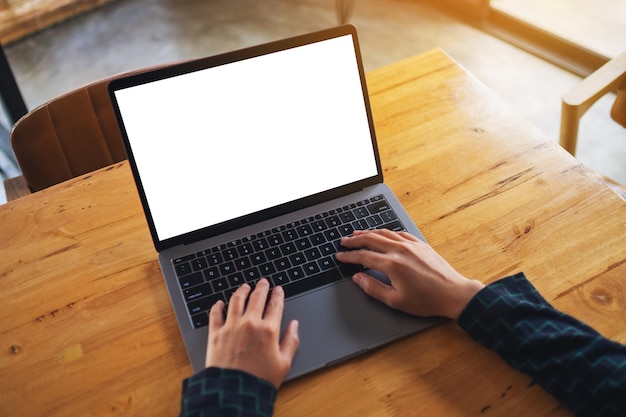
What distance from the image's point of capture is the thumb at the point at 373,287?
81 cm

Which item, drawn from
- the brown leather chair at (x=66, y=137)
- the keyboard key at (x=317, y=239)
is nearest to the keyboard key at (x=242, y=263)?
the keyboard key at (x=317, y=239)

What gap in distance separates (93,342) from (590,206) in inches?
30.5

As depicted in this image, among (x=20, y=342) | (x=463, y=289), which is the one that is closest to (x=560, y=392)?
(x=463, y=289)

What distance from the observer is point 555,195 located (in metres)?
0.97

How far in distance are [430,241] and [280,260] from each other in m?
0.23

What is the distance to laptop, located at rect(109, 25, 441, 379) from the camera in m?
0.82

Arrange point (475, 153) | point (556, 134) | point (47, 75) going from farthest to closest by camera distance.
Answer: point (47, 75)
point (556, 134)
point (475, 153)

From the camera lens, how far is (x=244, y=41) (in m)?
2.93

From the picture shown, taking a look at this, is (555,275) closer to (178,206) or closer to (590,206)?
(590,206)

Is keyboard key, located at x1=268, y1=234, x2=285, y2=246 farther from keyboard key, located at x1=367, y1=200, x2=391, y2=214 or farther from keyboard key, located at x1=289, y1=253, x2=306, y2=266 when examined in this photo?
keyboard key, located at x1=367, y1=200, x2=391, y2=214

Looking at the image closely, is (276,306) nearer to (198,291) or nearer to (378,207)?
(198,291)

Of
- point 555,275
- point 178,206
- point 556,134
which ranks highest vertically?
point 178,206

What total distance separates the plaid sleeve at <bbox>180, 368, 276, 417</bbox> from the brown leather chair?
0.64 metres

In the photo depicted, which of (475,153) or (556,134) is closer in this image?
(475,153)
